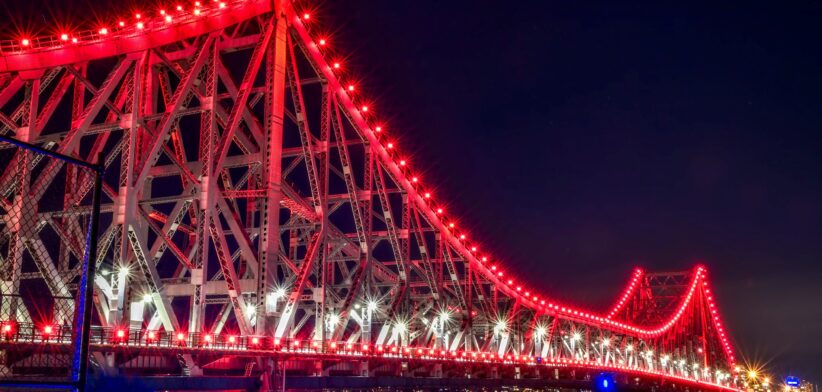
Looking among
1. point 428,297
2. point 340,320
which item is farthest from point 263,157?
point 428,297

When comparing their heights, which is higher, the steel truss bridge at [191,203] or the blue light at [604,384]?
the steel truss bridge at [191,203]

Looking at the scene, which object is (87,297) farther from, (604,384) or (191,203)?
(191,203)

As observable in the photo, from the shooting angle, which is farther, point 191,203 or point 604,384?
point 191,203

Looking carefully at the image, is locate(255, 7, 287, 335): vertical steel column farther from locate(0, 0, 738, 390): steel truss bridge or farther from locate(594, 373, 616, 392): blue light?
locate(594, 373, 616, 392): blue light

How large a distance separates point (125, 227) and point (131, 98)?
687 centimetres

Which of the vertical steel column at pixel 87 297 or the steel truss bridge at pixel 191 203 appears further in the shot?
the steel truss bridge at pixel 191 203

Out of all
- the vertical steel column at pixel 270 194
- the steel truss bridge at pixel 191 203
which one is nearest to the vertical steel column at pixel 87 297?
the steel truss bridge at pixel 191 203

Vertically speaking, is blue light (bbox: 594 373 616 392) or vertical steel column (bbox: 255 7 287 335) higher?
vertical steel column (bbox: 255 7 287 335)

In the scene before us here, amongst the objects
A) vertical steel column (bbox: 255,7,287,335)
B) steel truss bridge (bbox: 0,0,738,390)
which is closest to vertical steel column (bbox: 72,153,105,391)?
steel truss bridge (bbox: 0,0,738,390)

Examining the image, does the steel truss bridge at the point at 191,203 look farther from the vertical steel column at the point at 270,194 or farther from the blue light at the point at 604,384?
the blue light at the point at 604,384

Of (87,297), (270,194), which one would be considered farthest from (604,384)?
(270,194)

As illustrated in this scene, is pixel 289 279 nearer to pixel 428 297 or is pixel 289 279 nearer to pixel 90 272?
pixel 428 297

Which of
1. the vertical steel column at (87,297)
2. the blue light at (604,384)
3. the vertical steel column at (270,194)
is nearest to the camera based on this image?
the vertical steel column at (87,297)

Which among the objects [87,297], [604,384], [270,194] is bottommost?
[604,384]
